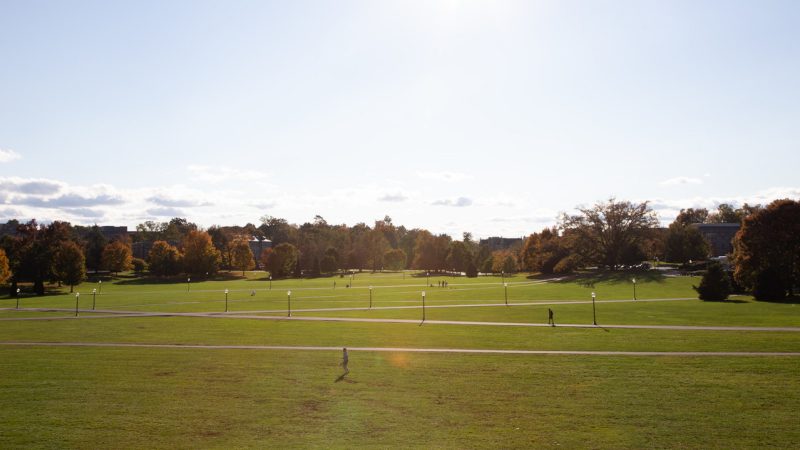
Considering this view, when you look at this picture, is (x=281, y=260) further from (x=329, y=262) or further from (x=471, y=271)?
(x=471, y=271)

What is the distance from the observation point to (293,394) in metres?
17.3

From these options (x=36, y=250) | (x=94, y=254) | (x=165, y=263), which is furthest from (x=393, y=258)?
(x=36, y=250)

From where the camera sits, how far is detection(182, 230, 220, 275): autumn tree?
116 m

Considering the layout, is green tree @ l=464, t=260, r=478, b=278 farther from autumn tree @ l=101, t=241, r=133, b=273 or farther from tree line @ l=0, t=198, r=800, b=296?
autumn tree @ l=101, t=241, r=133, b=273

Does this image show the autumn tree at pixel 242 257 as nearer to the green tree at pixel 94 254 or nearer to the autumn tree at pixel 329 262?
the autumn tree at pixel 329 262

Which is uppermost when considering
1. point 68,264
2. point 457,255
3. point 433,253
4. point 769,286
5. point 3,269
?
point 433,253

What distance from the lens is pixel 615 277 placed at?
80.6 m

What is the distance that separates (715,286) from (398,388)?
142 ft

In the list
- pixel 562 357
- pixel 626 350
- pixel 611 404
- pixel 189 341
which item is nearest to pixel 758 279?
pixel 626 350

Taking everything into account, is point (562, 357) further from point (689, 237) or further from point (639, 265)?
point (689, 237)

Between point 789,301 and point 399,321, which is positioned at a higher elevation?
point 789,301

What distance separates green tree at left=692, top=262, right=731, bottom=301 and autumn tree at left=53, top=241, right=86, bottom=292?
83350 mm

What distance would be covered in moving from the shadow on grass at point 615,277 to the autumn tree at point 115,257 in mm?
90026

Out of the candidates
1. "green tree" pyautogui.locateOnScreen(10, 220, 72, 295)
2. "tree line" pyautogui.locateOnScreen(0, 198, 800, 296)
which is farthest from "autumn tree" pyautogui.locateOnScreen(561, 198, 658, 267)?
"green tree" pyautogui.locateOnScreen(10, 220, 72, 295)
